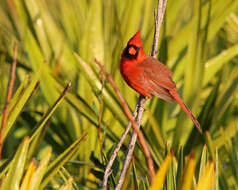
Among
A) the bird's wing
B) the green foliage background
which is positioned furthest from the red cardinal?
the green foliage background

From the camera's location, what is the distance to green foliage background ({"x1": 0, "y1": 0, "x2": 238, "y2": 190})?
1810mm

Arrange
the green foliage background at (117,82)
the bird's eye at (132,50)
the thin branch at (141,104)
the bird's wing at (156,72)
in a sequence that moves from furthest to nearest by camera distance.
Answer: the green foliage background at (117,82) < the bird's wing at (156,72) < the bird's eye at (132,50) < the thin branch at (141,104)

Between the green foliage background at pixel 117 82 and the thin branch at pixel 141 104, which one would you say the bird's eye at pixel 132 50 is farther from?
the green foliage background at pixel 117 82

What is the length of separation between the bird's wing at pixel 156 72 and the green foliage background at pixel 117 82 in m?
0.25

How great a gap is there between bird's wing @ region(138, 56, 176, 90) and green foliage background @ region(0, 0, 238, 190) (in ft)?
0.82

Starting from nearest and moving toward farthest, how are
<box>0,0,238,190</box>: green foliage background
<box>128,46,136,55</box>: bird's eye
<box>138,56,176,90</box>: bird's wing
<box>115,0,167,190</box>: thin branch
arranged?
<box>115,0,167,190</box>: thin branch → <box>128,46,136,55</box>: bird's eye → <box>138,56,176,90</box>: bird's wing → <box>0,0,238,190</box>: green foliage background

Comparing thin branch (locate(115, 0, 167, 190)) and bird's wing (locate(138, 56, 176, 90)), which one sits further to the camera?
bird's wing (locate(138, 56, 176, 90))

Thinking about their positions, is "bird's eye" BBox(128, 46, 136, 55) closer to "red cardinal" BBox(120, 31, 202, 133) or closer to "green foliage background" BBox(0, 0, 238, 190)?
"red cardinal" BBox(120, 31, 202, 133)

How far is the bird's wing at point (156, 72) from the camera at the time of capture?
54.7 inches

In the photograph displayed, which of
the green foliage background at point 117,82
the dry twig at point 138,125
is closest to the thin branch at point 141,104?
the dry twig at point 138,125

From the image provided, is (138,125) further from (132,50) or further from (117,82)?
(117,82)

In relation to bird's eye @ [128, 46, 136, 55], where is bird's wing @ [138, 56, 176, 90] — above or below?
below

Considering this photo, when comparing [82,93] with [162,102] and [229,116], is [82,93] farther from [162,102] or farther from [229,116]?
[229,116]

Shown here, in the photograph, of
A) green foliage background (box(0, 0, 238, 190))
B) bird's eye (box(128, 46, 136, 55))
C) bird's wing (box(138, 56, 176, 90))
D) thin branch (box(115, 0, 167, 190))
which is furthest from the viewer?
green foliage background (box(0, 0, 238, 190))
